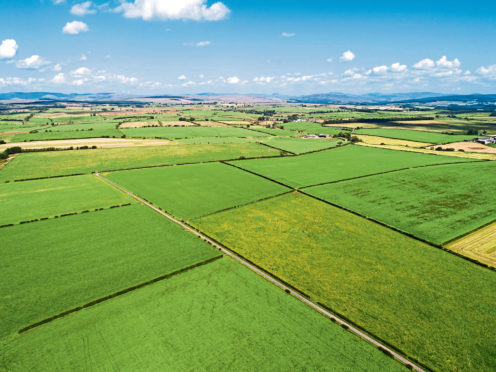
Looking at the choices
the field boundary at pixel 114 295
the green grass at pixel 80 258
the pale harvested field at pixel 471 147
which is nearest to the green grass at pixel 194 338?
the field boundary at pixel 114 295

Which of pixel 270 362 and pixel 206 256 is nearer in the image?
pixel 270 362

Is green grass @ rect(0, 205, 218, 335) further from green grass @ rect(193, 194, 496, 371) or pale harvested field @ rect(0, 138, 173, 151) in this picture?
pale harvested field @ rect(0, 138, 173, 151)

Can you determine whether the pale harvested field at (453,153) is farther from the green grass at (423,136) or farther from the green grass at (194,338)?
the green grass at (194,338)

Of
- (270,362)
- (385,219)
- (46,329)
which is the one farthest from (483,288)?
(46,329)

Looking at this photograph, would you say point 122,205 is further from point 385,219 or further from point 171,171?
point 385,219

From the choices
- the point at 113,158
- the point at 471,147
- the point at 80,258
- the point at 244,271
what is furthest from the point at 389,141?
the point at 80,258
